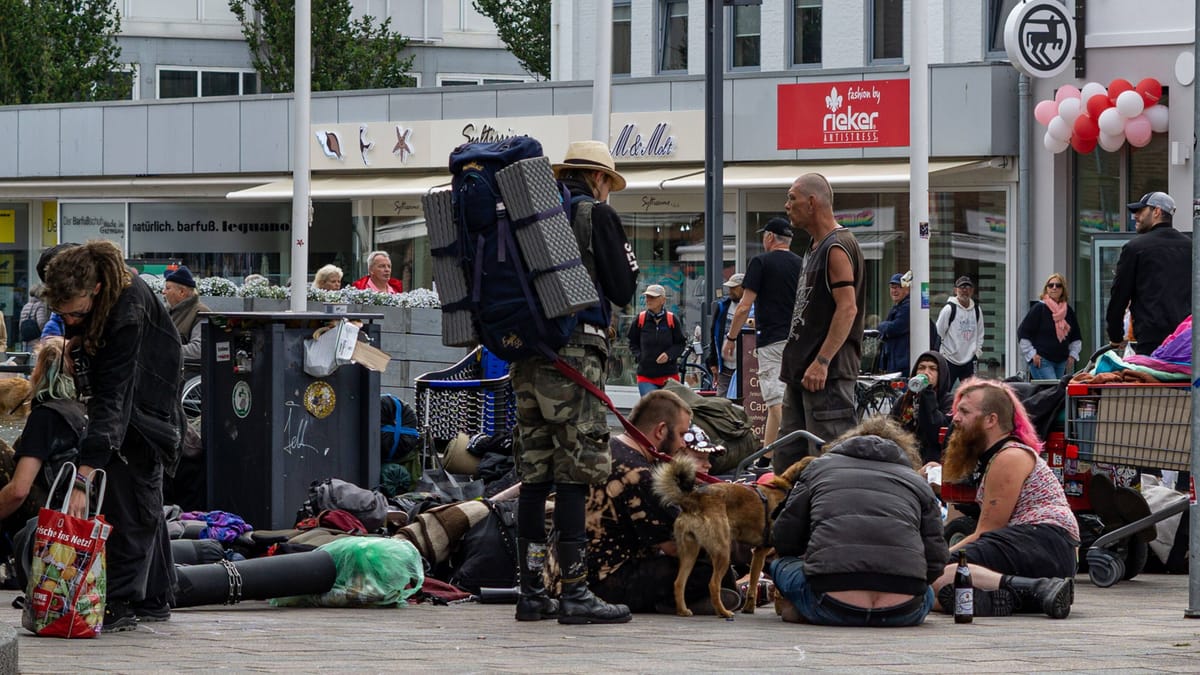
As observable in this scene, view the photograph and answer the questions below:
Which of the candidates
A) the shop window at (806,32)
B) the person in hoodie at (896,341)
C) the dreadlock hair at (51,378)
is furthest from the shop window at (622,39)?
the dreadlock hair at (51,378)

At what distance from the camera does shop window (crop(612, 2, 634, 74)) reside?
30922 millimetres

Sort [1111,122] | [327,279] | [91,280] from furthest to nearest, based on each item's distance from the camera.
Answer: [1111,122]
[327,279]
[91,280]

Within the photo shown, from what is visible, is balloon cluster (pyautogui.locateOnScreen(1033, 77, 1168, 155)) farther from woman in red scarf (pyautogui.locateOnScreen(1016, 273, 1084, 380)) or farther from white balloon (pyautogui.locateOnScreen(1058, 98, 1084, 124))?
woman in red scarf (pyautogui.locateOnScreen(1016, 273, 1084, 380))

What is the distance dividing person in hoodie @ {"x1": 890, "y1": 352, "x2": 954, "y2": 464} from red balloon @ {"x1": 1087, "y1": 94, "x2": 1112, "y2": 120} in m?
11.9

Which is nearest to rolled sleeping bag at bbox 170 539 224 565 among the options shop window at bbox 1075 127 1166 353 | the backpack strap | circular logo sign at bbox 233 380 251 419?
circular logo sign at bbox 233 380 251 419

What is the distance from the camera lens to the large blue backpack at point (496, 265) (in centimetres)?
693

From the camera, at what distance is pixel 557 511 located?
23.5 feet

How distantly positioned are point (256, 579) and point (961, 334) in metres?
14.1

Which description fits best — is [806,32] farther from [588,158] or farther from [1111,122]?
[588,158]

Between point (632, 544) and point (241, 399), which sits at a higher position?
point (241, 399)

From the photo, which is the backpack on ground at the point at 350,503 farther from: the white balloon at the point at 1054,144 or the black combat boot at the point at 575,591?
the white balloon at the point at 1054,144

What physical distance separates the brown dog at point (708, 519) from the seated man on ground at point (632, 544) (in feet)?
0.35

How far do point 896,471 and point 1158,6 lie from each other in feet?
59.1

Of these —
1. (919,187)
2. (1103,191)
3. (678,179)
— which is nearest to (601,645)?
(919,187)
